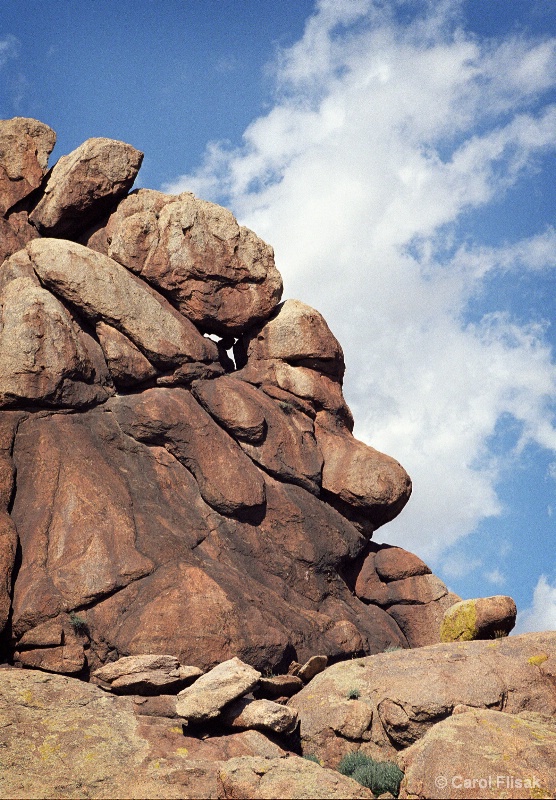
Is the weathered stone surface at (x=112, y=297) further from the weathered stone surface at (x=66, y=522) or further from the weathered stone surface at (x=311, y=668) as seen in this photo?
the weathered stone surface at (x=311, y=668)

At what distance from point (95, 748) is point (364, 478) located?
1979 centimetres

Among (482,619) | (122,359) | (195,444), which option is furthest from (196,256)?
(482,619)

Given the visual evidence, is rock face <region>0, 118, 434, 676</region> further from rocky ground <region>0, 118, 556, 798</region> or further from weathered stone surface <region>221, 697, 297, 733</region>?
weathered stone surface <region>221, 697, 297, 733</region>

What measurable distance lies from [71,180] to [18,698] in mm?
24910

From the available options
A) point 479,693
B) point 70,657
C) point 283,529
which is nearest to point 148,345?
point 283,529

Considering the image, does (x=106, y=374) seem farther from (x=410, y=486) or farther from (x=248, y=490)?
(x=410, y=486)

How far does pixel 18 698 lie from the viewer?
22.2 metres

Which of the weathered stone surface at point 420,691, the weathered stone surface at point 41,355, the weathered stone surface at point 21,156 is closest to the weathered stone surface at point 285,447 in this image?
the weathered stone surface at point 41,355

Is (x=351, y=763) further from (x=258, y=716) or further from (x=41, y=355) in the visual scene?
(x=41, y=355)

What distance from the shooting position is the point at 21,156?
3847 centimetres

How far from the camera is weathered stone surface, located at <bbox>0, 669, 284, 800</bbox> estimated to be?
18531 mm

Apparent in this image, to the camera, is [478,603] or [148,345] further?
[148,345]

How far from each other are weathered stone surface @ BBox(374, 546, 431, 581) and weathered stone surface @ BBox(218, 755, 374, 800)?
19630 mm

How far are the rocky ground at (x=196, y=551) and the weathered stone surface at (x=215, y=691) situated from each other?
0.07m
